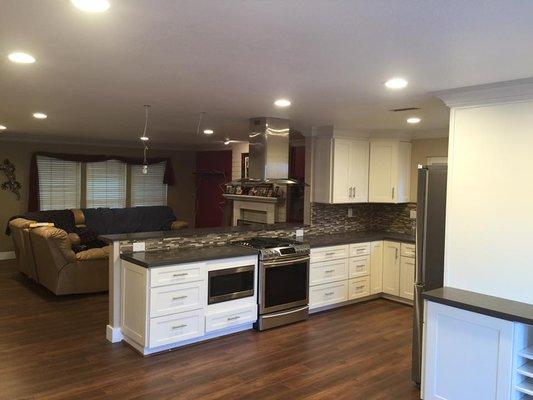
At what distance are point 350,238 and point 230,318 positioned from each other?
6.96 ft

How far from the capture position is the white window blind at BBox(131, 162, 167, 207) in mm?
9438

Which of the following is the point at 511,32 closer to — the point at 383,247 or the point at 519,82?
the point at 519,82

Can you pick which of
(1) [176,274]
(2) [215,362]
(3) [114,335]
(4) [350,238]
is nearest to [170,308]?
(1) [176,274]

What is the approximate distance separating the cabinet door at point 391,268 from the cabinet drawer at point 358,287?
0.29 metres

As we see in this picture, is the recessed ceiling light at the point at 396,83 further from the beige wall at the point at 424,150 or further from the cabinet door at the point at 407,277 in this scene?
the cabinet door at the point at 407,277

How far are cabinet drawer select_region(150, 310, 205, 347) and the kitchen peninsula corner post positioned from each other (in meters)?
0.58

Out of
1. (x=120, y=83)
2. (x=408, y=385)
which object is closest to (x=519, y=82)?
(x=408, y=385)

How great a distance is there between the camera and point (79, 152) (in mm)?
8750

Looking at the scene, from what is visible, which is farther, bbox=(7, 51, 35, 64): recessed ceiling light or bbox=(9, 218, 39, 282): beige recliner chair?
bbox=(9, 218, 39, 282): beige recliner chair

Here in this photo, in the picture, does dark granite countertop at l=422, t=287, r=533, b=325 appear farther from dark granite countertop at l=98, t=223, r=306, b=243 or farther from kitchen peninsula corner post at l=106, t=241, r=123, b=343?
kitchen peninsula corner post at l=106, t=241, r=123, b=343

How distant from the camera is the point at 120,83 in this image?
3275 mm

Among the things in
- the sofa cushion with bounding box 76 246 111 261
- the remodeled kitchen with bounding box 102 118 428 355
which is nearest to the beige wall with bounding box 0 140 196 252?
the remodeled kitchen with bounding box 102 118 428 355

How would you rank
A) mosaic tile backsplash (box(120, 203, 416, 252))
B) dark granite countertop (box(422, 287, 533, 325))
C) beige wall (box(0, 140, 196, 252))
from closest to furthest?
dark granite countertop (box(422, 287, 533, 325)) < mosaic tile backsplash (box(120, 203, 416, 252)) < beige wall (box(0, 140, 196, 252))

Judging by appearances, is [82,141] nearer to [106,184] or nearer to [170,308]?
[106,184]
